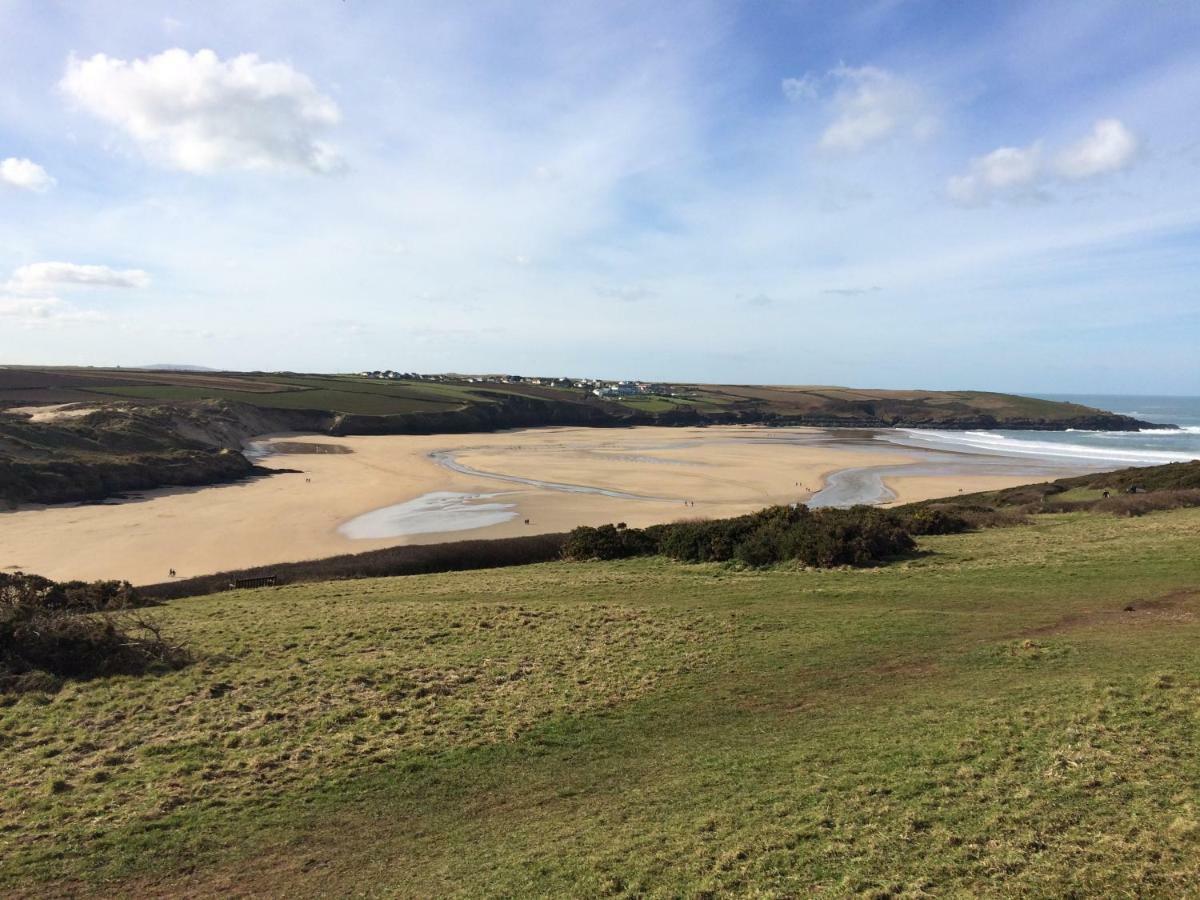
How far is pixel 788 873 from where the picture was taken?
677 centimetres

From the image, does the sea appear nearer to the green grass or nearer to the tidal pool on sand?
the tidal pool on sand

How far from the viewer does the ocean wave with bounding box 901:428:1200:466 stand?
7162cm

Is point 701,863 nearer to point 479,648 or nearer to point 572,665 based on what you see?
point 572,665

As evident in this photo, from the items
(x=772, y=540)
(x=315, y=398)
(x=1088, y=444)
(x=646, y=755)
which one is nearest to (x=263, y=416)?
(x=315, y=398)

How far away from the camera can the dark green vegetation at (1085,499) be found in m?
29.0

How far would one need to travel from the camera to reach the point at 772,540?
24.8 meters

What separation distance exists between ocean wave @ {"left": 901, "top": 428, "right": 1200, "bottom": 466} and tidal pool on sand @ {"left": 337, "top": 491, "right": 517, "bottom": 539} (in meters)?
60.0

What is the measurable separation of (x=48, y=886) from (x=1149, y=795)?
38.4ft

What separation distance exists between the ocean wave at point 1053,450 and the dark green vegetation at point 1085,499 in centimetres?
3273

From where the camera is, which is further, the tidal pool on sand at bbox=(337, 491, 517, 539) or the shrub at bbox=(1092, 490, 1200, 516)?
the tidal pool on sand at bbox=(337, 491, 517, 539)

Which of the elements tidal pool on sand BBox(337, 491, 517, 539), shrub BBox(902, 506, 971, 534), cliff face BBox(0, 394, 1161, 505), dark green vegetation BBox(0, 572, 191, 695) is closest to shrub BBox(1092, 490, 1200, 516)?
shrub BBox(902, 506, 971, 534)

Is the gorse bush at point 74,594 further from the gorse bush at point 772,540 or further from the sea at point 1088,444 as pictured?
the sea at point 1088,444

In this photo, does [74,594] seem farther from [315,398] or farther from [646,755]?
[315,398]

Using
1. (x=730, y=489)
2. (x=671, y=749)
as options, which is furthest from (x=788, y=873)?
(x=730, y=489)
